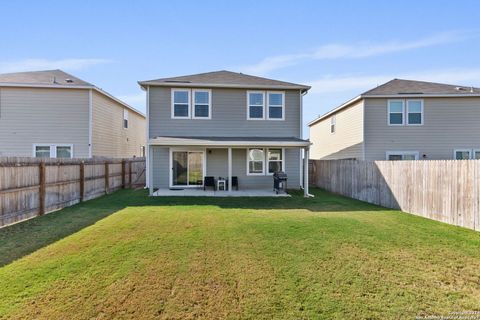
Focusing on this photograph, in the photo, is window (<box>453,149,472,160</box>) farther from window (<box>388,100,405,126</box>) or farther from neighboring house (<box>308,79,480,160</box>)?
window (<box>388,100,405,126</box>)

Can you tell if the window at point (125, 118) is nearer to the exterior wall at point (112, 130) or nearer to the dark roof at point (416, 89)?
the exterior wall at point (112, 130)

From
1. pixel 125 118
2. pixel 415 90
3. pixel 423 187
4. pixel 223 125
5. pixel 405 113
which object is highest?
pixel 415 90

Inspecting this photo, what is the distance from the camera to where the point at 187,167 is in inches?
573

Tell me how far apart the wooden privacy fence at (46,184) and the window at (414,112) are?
1566cm

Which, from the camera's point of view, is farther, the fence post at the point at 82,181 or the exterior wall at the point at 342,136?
the exterior wall at the point at 342,136

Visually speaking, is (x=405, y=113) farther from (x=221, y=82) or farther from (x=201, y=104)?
(x=201, y=104)

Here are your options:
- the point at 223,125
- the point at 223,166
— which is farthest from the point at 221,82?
the point at 223,166

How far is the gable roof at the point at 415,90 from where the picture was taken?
15.4 metres

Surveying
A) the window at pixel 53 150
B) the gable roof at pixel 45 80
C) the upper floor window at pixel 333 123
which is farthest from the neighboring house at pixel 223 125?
the upper floor window at pixel 333 123

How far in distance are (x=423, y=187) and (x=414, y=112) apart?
863cm

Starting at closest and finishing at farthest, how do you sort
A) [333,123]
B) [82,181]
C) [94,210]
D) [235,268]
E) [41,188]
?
[235,268]
[41,188]
[94,210]
[82,181]
[333,123]

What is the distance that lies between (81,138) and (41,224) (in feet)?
27.2

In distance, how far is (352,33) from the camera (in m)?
14.5

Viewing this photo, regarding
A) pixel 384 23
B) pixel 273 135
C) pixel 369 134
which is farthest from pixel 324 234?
pixel 384 23
